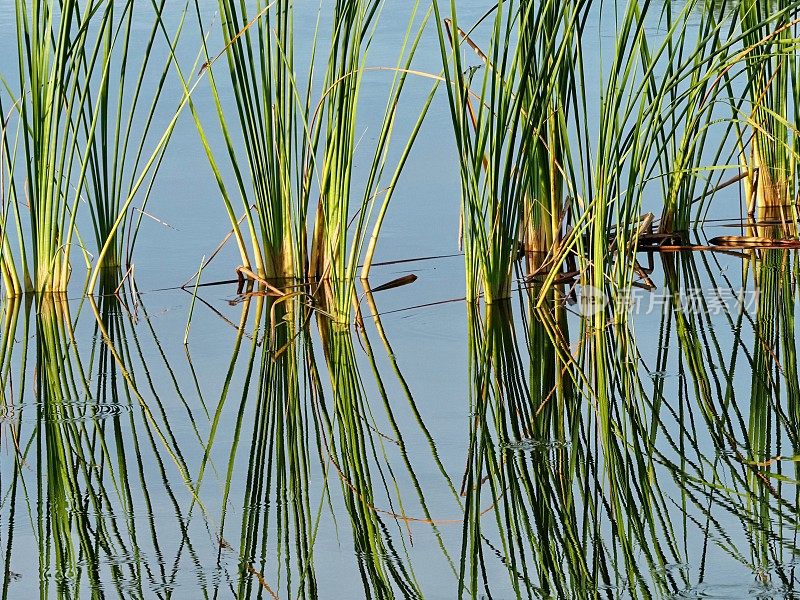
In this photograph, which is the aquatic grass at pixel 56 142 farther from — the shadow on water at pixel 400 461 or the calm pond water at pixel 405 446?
the shadow on water at pixel 400 461

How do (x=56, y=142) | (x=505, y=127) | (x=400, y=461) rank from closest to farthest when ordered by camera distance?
(x=400, y=461) → (x=505, y=127) → (x=56, y=142)

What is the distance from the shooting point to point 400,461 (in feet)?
6.09

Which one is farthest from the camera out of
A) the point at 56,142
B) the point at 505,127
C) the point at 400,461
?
the point at 56,142

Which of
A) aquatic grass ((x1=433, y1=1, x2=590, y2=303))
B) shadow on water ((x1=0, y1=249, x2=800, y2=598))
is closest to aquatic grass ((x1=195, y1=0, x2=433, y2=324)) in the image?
aquatic grass ((x1=433, y1=1, x2=590, y2=303))

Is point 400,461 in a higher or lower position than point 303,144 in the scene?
lower

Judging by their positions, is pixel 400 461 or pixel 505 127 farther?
pixel 505 127

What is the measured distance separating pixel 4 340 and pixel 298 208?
0.76m

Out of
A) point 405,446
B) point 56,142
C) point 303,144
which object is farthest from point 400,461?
point 56,142

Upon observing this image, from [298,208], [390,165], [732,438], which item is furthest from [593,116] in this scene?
[732,438]

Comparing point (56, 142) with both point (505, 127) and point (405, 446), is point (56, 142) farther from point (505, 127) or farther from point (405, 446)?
point (405, 446)

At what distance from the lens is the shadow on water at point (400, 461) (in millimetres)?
1463

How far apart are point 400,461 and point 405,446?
0.07m

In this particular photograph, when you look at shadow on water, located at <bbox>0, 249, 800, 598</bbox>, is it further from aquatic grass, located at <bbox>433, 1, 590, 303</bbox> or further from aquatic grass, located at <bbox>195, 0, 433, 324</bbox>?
aquatic grass, located at <bbox>195, 0, 433, 324</bbox>

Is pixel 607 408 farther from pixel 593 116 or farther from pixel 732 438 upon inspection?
pixel 593 116
